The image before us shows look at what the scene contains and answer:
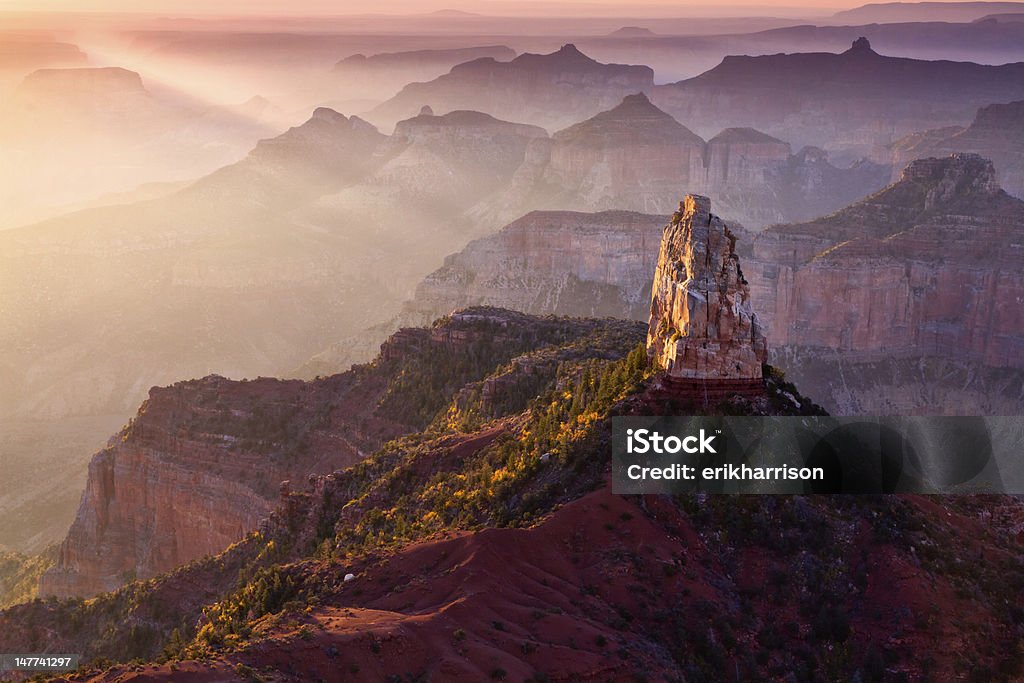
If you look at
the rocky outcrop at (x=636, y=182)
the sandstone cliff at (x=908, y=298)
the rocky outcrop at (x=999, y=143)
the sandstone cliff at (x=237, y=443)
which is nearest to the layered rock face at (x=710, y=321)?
the sandstone cliff at (x=237, y=443)

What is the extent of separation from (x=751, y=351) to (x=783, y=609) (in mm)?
7897

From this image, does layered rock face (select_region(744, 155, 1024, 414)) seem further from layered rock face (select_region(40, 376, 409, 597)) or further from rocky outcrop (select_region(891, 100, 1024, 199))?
rocky outcrop (select_region(891, 100, 1024, 199))

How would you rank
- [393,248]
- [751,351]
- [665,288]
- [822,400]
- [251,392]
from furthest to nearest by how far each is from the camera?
[393,248], [822,400], [251,392], [665,288], [751,351]

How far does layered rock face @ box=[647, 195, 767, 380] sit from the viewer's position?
3925 centimetres

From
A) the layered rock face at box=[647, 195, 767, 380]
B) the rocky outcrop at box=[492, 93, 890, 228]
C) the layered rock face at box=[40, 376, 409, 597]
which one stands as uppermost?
the rocky outcrop at box=[492, 93, 890, 228]

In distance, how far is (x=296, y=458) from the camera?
68.2 metres

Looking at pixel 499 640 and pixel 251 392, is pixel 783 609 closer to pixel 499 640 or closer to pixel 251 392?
pixel 499 640

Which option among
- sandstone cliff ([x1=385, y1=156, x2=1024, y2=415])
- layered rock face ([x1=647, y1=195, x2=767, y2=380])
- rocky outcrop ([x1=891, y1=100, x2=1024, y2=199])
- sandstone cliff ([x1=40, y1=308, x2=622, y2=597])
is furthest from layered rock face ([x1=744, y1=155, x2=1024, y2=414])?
layered rock face ([x1=647, y1=195, x2=767, y2=380])

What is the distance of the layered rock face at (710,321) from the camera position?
129 ft

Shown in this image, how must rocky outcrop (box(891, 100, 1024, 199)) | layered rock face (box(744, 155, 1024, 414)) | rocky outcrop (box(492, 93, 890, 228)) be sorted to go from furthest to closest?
rocky outcrop (box(492, 93, 890, 228)) < rocky outcrop (box(891, 100, 1024, 199)) < layered rock face (box(744, 155, 1024, 414))

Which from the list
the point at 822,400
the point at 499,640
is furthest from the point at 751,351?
the point at 822,400

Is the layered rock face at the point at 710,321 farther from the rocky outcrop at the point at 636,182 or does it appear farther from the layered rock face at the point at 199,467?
the rocky outcrop at the point at 636,182

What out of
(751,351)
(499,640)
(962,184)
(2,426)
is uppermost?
(962,184)

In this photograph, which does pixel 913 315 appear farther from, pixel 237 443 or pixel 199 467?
pixel 199 467
